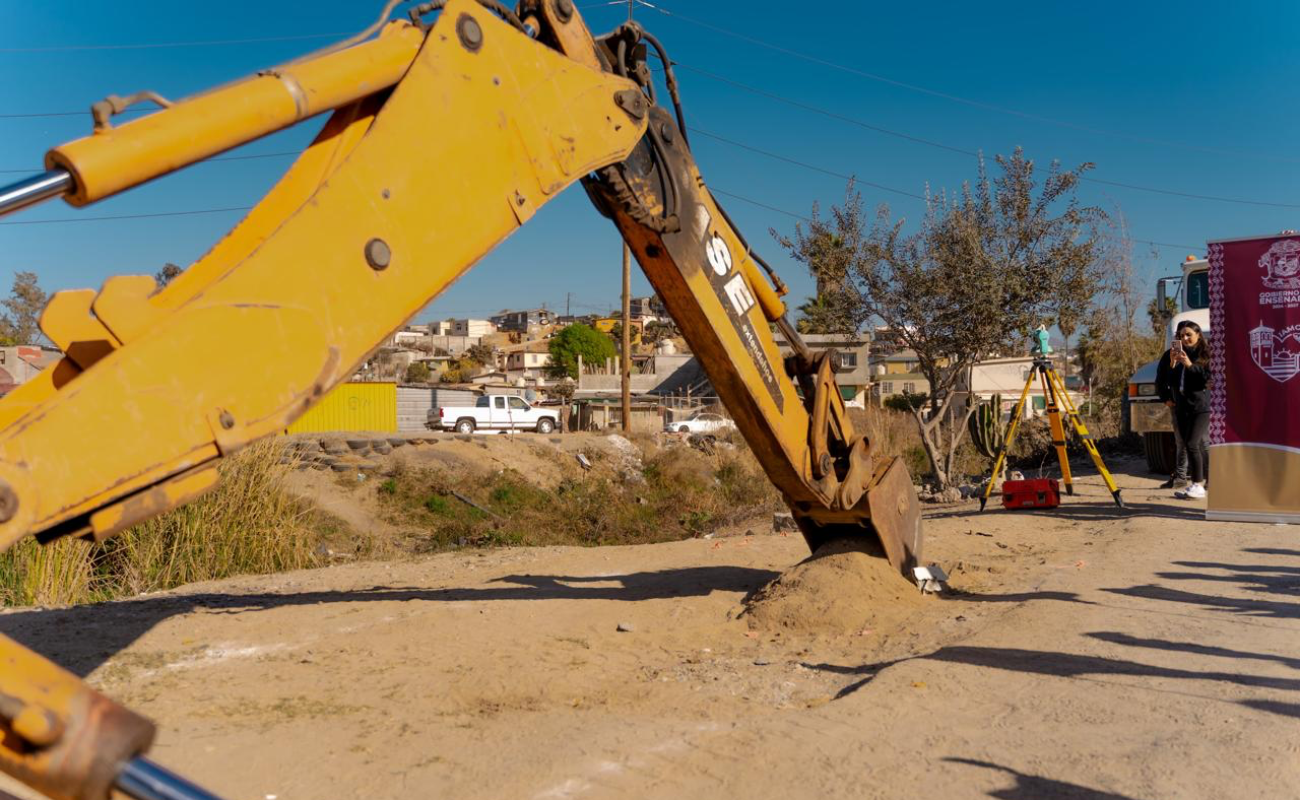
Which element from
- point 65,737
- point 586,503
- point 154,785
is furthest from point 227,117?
point 586,503

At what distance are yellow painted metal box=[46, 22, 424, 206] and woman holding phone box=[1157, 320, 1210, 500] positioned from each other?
10.7 m

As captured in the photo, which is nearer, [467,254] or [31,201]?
[31,201]

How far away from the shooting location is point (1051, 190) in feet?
50.1

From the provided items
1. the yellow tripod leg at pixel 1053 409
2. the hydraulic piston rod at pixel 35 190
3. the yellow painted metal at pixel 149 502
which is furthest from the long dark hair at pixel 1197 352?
the hydraulic piston rod at pixel 35 190

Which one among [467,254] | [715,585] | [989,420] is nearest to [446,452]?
[989,420]

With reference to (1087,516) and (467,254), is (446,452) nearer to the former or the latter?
(1087,516)

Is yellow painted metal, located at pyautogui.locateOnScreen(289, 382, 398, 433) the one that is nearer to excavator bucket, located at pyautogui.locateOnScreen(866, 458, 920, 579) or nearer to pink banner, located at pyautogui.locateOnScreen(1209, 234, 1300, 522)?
pink banner, located at pyautogui.locateOnScreen(1209, 234, 1300, 522)

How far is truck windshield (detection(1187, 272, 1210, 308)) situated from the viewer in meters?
16.0

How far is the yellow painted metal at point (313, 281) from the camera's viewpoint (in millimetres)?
2850

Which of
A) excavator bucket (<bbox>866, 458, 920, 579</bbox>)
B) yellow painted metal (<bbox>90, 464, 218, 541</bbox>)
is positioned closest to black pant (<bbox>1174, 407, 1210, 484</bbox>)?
excavator bucket (<bbox>866, 458, 920, 579</bbox>)

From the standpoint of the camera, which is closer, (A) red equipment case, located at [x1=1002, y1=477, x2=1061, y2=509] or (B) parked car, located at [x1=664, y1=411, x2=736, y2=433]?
(A) red equipment case, located at [x1=1002, y1=477, x2=1061, y2=509]

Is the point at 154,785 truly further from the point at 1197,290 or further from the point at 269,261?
the point at 1197,290

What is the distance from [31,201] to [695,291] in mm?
3560

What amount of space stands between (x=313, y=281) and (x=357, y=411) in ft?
108
